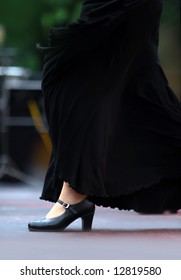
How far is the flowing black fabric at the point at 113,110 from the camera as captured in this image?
18.1ft

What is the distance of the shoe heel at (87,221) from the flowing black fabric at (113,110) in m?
0.10

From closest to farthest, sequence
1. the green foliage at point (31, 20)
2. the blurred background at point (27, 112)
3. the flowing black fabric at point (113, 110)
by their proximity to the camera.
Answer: the flowing black fabric at point (113, 110) < the blurred background at point (27, 112) < the green foliage at point (31, 20)

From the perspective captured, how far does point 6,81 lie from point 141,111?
18.6ft

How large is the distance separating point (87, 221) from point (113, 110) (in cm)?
69

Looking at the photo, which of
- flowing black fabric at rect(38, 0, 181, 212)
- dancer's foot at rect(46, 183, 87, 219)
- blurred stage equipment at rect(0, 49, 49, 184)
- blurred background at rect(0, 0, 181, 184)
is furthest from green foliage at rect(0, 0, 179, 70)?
dancer's foot at rect(46, 183, 87, 219)

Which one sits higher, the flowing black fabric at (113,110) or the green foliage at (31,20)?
the flowing black fabric at (113,110)

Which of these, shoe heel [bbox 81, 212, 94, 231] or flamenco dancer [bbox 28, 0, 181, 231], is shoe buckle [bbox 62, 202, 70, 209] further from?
shoe heel [bbox 81, 212, 94, 231]

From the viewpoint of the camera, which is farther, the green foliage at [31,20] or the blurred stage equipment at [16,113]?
the green foliage at [31,20]

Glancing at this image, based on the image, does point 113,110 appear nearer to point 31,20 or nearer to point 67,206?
point 67,206

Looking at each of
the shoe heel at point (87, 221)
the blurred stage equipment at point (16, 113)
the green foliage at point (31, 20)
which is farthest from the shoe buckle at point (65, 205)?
the green foliage at point (31, 20)

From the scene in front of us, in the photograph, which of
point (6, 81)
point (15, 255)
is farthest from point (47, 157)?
point (15, 255)

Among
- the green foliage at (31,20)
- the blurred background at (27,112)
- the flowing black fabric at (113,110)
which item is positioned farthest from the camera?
the green foliage at (31,20)

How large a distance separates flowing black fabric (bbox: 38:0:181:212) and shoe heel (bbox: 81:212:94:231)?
0.31 feet

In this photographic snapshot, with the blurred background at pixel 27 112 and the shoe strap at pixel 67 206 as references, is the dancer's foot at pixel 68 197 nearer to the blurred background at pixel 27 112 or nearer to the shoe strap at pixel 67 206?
the shoe strap at pixel 67 206
